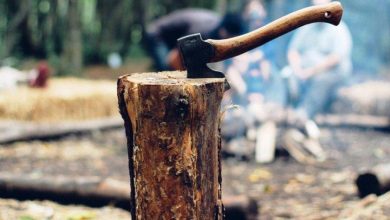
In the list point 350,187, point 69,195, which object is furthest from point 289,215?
point 69,195

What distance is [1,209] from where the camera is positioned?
12.9 ft

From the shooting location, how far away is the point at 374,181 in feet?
14.6

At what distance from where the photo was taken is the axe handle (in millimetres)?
2697

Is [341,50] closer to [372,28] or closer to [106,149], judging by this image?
[106,149]

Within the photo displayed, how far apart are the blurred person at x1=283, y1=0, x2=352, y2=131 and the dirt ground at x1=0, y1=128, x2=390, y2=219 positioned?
23.0 inches

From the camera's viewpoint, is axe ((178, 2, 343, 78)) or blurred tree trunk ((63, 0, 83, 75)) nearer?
axe ((178, 2, 343, 78))

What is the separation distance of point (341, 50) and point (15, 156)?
4.23 m

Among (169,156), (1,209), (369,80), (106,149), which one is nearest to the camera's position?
(169,156)

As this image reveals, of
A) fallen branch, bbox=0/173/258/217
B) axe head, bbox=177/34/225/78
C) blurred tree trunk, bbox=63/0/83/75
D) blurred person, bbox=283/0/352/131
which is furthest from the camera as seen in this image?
blurred tree trunk, bbox=63/0/83/75

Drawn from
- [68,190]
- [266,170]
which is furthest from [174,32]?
[68,190]

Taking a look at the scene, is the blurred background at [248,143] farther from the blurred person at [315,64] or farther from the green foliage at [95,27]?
the blurred person at [315,64]

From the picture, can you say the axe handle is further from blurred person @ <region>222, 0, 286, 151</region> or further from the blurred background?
blurred person @ <region>222, 0, 286, 151</region>

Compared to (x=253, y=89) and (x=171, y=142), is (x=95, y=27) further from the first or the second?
(x=171, y=142)

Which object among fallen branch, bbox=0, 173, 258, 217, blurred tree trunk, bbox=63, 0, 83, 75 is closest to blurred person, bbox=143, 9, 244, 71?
fallen branch, bbox=0, 173, 258, 217
